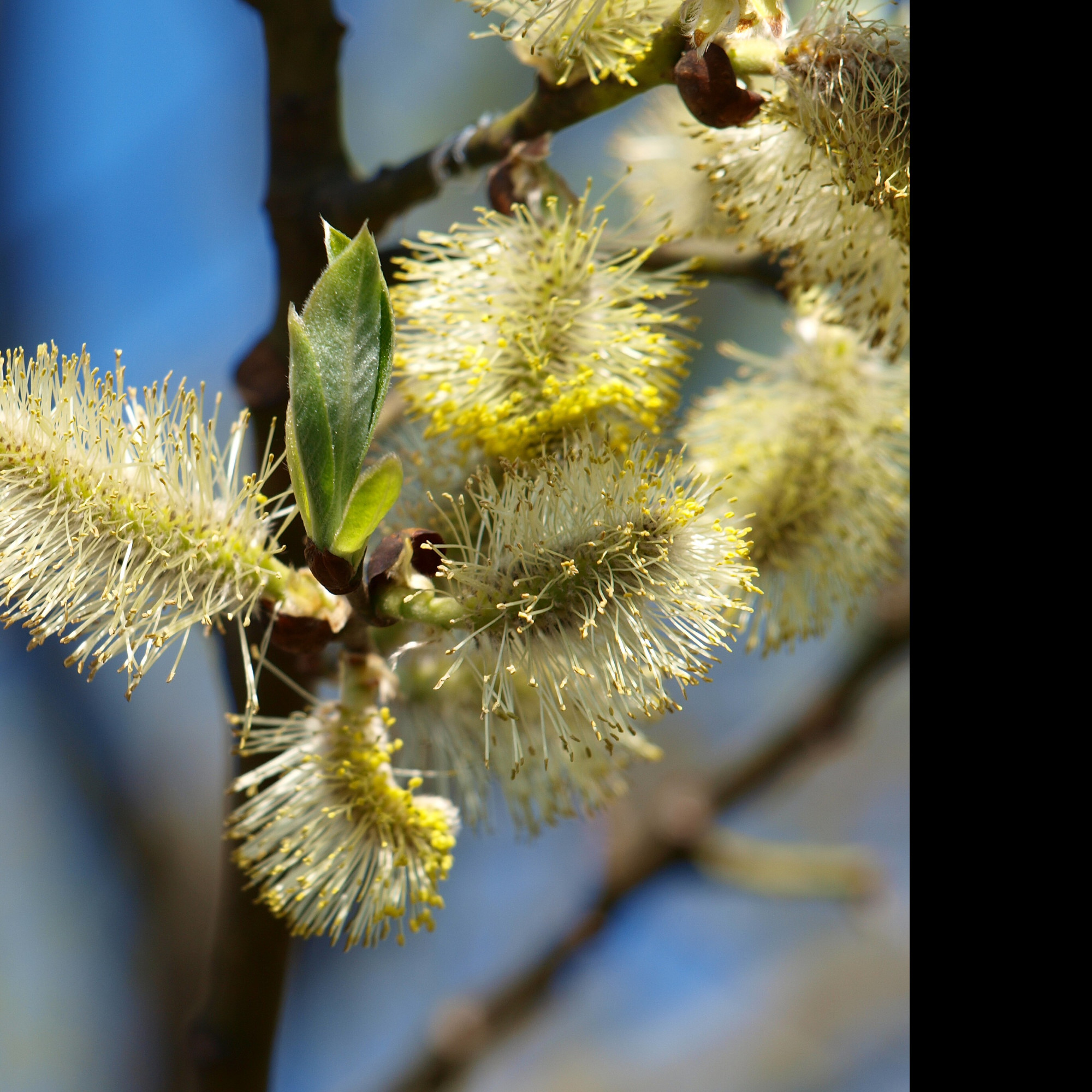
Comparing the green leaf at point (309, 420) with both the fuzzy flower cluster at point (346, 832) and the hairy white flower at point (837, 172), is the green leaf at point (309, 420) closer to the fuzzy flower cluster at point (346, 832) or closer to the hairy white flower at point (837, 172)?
the fuzzy flower cluster at point (346, 832)

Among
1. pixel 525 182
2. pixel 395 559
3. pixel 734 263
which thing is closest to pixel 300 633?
pixel 395 559

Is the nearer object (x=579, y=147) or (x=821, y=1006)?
(x=579, y=147)

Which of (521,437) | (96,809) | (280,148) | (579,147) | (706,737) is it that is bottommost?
(706,737)

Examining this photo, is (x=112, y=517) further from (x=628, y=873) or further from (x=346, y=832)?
(x=628, y=873)

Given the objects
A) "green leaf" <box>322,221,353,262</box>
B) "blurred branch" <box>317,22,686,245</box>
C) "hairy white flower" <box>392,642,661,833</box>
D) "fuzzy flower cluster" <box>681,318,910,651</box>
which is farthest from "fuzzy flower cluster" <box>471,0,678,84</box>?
"hairy white flower" <box>392,642,661,833</box>
